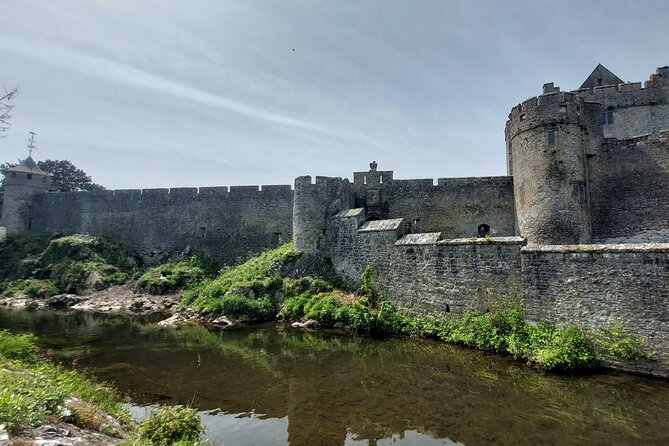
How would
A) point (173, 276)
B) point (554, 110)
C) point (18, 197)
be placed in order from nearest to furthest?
point (554, 110) → point (173, 276) → point (18, 197)

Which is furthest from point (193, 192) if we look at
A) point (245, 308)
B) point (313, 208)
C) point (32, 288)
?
point (245, 308)

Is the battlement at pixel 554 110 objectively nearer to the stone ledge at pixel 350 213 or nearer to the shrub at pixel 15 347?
the stone ledge at pixel 350 213

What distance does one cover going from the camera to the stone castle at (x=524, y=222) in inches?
403

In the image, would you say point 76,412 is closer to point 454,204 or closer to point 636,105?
point 454,204

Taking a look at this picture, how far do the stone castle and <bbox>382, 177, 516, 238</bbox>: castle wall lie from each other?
0.18ft

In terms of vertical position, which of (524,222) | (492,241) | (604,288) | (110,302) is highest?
(524,222)

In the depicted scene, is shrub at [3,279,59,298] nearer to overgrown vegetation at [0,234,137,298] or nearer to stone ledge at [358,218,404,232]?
overgrown vegetation at [0,234,137,298]

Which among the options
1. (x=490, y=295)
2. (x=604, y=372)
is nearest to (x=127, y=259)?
(x=490, y=295)

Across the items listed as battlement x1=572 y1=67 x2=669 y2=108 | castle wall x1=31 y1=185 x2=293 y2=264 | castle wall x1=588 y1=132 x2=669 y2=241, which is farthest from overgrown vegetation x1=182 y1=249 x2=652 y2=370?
battlement x1=572 y1=67 x2=669 y2=108

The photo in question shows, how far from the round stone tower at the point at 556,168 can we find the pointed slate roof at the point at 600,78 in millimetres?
9373

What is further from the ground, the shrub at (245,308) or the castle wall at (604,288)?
the castle wall at (604,288)

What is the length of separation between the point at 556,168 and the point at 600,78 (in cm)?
1269

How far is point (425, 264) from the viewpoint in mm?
14297

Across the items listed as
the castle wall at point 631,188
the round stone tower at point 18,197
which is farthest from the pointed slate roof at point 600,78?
the round stone tower at point 18,197
